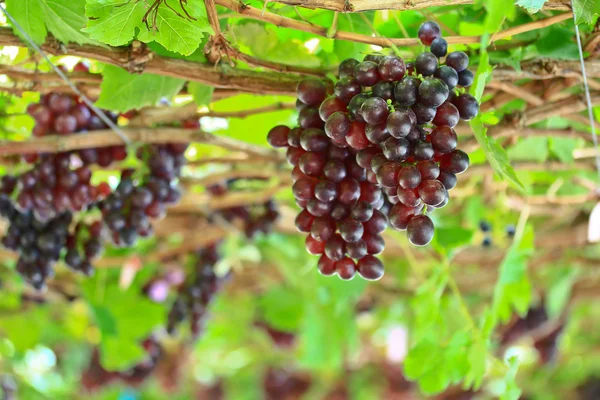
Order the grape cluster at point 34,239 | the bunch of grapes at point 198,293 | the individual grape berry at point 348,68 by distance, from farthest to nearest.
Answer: the bunch of grapes at point 198,293
the grape cluster at point 34,239
the individual grape berry at point 348,68

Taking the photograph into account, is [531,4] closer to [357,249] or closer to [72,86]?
[357,249]

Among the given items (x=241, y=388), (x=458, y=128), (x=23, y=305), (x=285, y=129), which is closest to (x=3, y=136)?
(x=285, y=129)

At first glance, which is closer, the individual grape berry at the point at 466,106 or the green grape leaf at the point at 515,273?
the individual grape berry at the point at 466,106

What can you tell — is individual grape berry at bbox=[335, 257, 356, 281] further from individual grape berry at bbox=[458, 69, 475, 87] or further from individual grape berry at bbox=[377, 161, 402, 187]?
individual grape berry at bbox=[458, 69, 475, 87]

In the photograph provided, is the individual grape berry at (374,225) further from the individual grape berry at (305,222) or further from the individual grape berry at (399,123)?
the individual grape berry at (399,123)

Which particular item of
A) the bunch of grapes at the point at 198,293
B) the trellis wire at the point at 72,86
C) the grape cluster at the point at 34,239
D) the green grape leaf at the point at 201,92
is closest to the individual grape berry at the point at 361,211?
the green grape leaf at the point at 201,92

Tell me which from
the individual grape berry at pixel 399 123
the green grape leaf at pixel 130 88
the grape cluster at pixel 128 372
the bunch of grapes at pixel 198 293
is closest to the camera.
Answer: the individual grape berry at pixel 399 123
